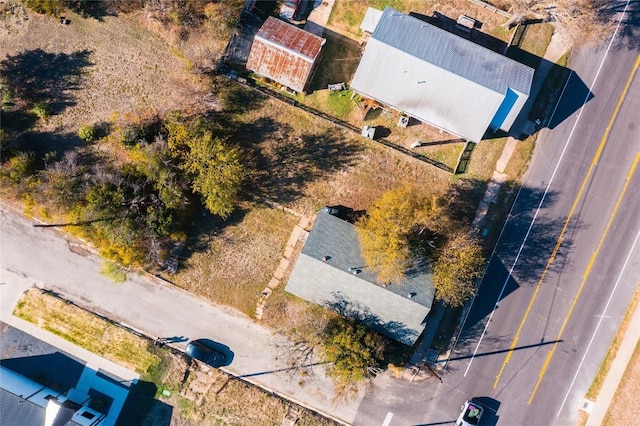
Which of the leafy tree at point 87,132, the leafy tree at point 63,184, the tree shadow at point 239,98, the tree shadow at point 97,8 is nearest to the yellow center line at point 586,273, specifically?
the tree shadow at point 239,98

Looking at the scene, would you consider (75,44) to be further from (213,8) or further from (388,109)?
(388,109)

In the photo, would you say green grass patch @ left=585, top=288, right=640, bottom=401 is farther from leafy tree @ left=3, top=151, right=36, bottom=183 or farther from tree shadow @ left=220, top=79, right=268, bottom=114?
leafy tree @ left=3, top=151, right=36, bottom=183

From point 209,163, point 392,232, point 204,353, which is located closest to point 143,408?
point 204,353

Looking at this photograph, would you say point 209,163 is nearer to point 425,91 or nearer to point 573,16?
point 425,91

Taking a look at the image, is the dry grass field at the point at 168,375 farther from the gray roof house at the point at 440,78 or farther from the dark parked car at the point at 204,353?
the gray roof house at the point at 440,78

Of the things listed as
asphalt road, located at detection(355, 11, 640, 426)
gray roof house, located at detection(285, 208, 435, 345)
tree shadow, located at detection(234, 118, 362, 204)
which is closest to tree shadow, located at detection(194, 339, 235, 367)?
gray roof house, located at detection(285, 208, 435, 345)

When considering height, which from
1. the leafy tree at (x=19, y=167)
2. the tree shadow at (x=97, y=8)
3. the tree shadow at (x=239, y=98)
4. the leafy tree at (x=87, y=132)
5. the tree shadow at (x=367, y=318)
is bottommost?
the tree shadow at (x=367, y=318)
